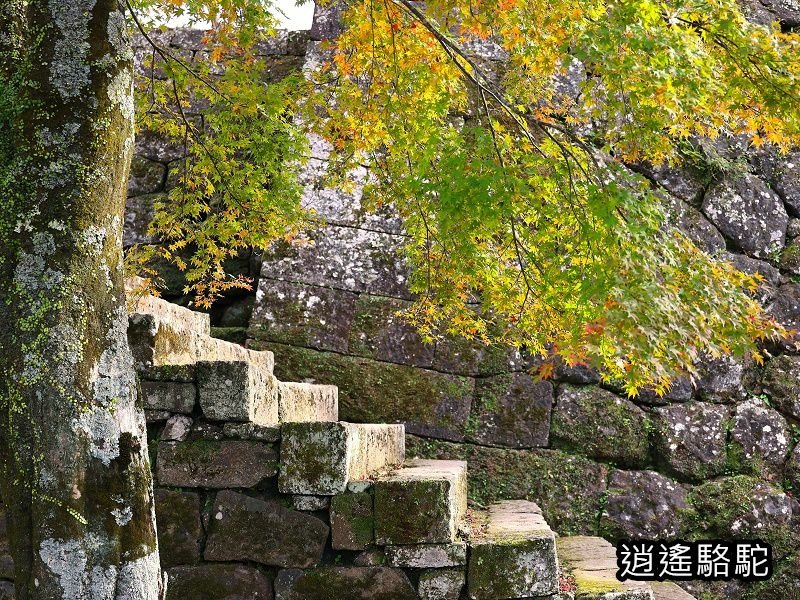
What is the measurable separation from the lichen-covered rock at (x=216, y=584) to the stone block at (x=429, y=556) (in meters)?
0.61

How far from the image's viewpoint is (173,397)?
3.91 metres

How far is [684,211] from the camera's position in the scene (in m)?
6.42

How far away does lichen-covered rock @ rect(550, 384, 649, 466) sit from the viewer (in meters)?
5.75

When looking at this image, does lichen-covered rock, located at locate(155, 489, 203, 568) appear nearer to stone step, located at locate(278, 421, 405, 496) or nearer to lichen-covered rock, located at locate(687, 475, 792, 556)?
stone step, located at locate(278, 421, 405, 496)

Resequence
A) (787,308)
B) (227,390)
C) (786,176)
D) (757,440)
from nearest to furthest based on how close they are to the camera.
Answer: (227,390)
(757,440)
(787,308)
(786,176)

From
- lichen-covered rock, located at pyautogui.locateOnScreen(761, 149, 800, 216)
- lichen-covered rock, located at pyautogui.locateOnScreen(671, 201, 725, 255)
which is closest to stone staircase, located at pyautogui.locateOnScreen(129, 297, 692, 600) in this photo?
lichen-covered rock, located at pyautogui.locateOnScreen(671, 201, 725, 255)

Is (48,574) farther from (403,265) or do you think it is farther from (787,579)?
(787,579)

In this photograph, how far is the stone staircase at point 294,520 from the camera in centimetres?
379

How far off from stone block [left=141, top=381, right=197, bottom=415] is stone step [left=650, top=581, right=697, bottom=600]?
270 centimetres

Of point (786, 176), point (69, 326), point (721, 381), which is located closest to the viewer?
point (69, 326)

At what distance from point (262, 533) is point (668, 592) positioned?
97.9 inches

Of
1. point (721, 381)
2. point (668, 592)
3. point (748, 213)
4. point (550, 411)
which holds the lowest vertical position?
point (668, 592)

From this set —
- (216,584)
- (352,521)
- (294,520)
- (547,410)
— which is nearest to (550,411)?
(547,410)

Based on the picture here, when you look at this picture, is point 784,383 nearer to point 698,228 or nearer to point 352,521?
point 698,228
